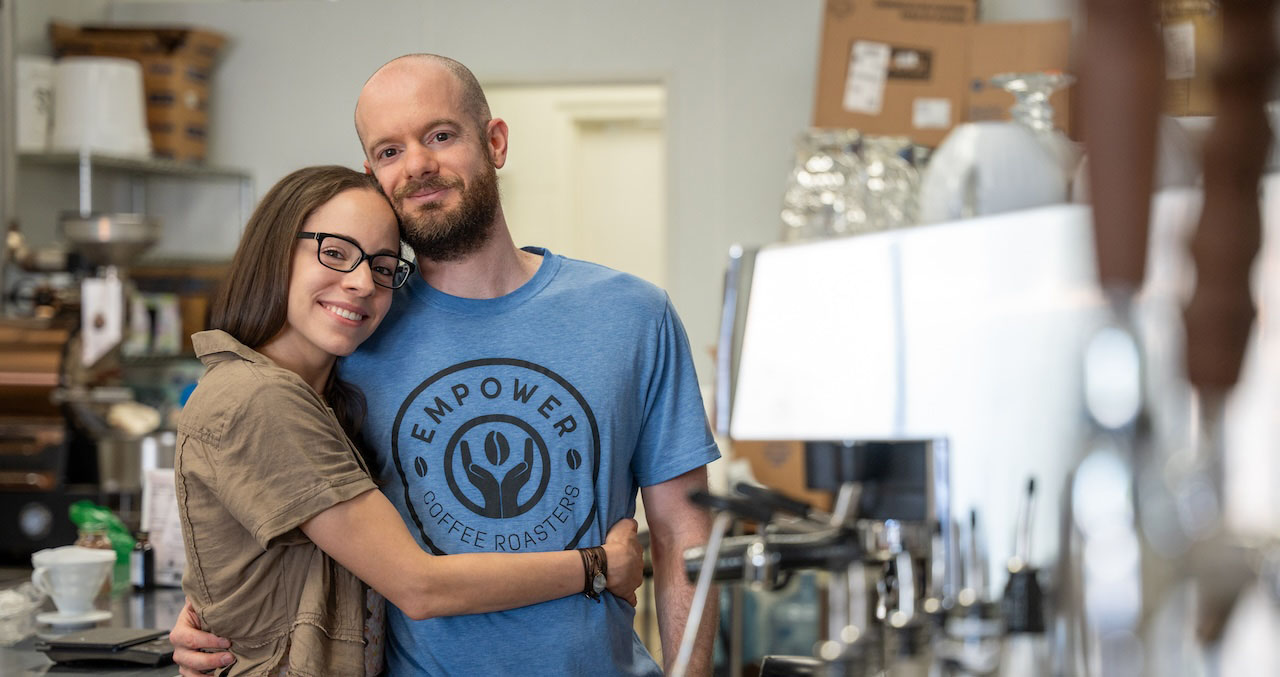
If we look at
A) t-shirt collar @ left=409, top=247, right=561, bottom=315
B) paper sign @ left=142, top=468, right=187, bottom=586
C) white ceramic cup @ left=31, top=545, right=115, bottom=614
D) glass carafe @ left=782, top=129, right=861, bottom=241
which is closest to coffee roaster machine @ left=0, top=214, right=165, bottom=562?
paper sign @ left=142, top=468, right=187, bottom=586

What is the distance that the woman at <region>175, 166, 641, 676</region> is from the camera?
1.31m

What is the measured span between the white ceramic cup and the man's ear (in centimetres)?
90

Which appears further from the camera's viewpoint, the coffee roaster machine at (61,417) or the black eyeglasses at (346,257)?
the coffee roaster machine at (61,417)

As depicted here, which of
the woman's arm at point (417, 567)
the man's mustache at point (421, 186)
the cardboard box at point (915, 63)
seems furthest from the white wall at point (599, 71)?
the woman's arm at point (417, 567)

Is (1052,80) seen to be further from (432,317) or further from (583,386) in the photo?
(432,317)

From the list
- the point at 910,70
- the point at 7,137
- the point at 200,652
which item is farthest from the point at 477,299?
the point at 7,137

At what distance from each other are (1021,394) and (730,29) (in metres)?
4.05

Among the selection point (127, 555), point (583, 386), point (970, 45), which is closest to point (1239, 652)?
point (583, 386)

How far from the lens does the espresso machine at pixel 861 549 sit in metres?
0.84

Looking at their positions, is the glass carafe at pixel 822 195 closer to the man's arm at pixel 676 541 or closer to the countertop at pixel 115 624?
the man's arm at pixel 676 541

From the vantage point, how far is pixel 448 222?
152 centimetres

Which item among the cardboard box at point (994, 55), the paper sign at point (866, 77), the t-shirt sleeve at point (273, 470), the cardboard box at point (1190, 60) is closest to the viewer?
the cardboard box at point (1190, 60)

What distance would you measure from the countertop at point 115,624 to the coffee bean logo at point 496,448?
1.73 feet

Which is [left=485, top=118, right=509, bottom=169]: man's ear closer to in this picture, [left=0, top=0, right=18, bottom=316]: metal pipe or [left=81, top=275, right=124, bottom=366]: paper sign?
[left=81, top=275, right=124, bottom=366]: paper sign
